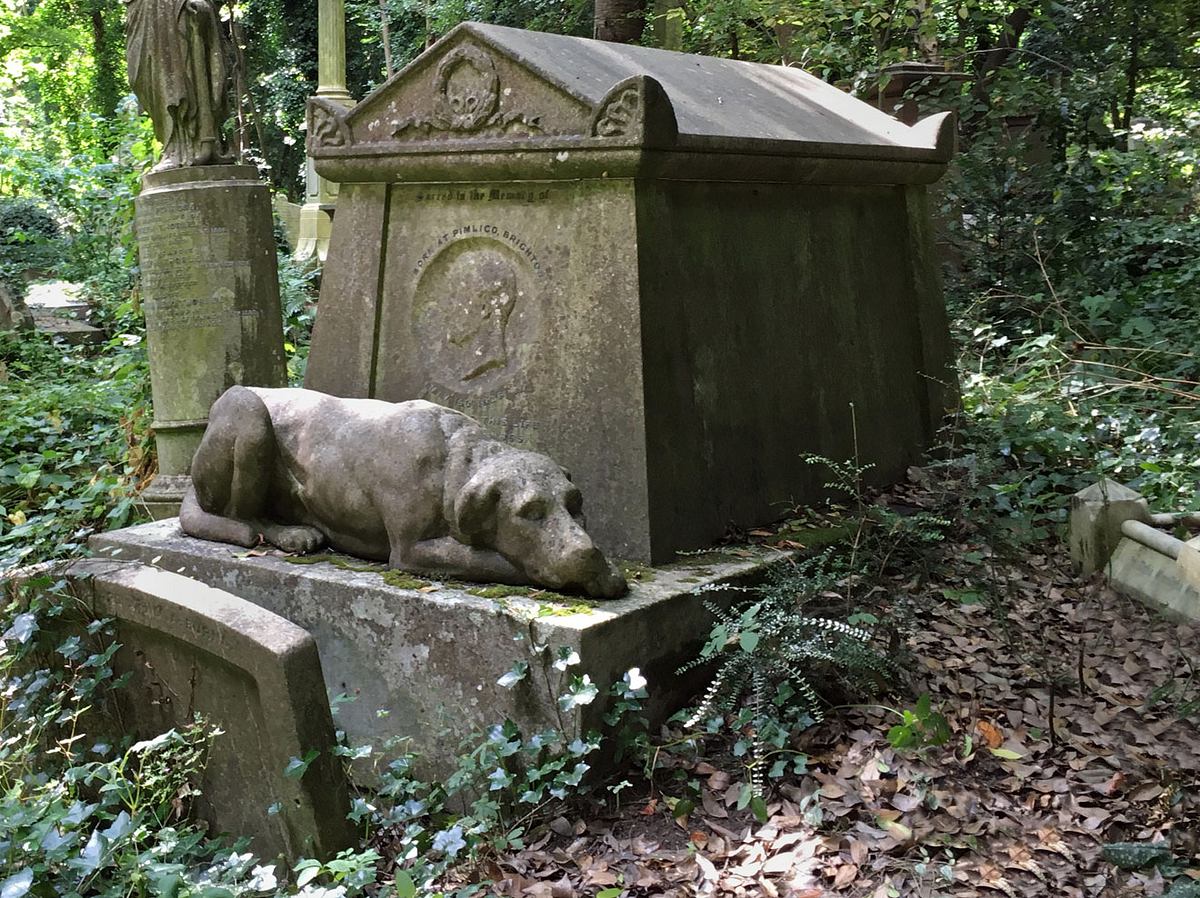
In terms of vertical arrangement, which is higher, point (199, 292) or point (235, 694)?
point (199, 292)

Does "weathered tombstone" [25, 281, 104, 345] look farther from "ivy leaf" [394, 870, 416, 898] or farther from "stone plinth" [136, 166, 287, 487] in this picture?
"ivy leaf" [394, 870, 416, 898]

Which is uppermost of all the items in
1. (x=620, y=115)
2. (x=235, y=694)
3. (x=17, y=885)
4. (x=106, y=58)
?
(x=106, y=58)

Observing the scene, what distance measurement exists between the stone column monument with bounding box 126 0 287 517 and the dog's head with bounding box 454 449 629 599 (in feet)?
9.70

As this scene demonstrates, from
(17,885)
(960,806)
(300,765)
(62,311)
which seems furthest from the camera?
(62,311)

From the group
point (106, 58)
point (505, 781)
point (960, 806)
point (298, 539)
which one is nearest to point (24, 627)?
point (298, 539)

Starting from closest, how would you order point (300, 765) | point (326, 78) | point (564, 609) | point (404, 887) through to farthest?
point (404, 887)
point (300, 765)
point (564, 609)
point (326, 78)

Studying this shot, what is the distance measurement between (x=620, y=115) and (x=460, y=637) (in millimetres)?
1814

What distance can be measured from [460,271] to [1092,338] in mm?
5391

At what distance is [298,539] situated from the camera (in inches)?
164

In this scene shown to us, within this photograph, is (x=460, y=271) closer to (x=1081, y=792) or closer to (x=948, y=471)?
(x=948, y=471)

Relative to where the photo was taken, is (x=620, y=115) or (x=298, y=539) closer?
(x=620, y=115)

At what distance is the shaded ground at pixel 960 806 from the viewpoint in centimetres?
293

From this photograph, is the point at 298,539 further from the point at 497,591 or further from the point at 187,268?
the point at 187,268

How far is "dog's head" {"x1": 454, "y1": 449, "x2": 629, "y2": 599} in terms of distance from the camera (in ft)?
11.7
